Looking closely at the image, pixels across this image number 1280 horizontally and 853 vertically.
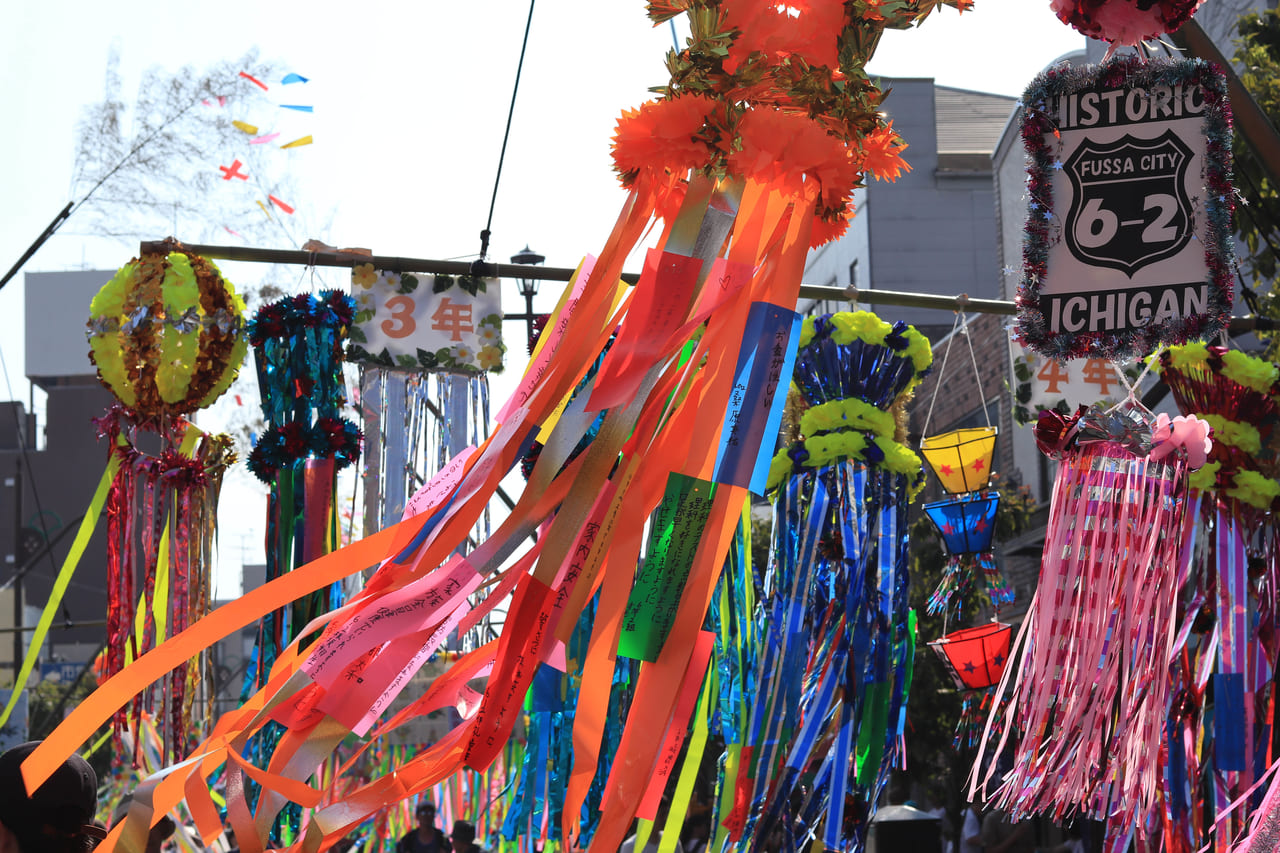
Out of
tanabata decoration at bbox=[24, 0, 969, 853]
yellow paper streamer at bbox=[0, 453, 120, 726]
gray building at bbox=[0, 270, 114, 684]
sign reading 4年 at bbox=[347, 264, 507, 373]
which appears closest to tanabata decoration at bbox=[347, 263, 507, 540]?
sign reading 4年 at bbox=[347, 264, 507, 373]

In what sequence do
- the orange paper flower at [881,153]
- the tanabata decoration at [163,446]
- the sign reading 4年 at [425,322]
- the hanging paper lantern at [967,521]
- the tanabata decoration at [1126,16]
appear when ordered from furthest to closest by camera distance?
the hanging paper lantern at [967,521]
the sign reading 4年 at [425,322]
the tanabata decoration at [163,446]
the tanabata decoration at [1126,16]
the orange paper flower at [881,153]

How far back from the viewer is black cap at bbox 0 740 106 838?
2.21 metres

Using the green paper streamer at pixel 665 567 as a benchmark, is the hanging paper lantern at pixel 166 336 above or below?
above

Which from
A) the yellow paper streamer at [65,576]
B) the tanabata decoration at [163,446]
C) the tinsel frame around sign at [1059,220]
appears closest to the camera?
the tinsel frame around sign at [1059,220]

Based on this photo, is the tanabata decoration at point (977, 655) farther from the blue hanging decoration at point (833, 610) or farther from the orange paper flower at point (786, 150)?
the orange paper flower at point (786, 150)

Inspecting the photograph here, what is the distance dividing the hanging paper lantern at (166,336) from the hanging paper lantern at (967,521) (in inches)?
140

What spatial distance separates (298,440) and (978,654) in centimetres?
360

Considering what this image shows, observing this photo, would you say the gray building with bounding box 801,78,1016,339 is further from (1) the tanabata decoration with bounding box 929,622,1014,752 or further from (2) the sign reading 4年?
(2) the sign reading 4年

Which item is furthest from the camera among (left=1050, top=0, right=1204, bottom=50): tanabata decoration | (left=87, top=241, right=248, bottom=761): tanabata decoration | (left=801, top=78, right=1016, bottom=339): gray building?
(left=801, top=78, right=1016, bottom=339): gray building

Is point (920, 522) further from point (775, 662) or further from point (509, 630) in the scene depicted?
point (509, 630)

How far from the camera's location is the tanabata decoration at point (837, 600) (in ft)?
14.6

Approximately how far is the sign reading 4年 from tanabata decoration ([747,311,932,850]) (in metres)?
1.60

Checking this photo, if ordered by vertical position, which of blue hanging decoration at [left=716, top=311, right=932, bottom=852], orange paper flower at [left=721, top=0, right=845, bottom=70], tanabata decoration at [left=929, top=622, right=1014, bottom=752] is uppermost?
orange paper flower at [left=721, top=0, right=845, bottom=70]

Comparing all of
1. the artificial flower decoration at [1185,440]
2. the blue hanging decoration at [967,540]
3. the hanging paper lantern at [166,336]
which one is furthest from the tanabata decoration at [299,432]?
the blue hanging decoration at [967,540]
